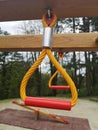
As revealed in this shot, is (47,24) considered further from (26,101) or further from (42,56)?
(26,101)

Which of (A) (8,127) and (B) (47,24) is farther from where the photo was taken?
(A) (8,127)

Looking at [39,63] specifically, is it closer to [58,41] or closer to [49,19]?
[49,19]

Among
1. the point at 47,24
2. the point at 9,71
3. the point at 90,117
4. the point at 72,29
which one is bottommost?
the point at 90,117

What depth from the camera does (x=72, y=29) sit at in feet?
38.7

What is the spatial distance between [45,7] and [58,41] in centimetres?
162

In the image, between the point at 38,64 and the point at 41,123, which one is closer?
the point at 38,64

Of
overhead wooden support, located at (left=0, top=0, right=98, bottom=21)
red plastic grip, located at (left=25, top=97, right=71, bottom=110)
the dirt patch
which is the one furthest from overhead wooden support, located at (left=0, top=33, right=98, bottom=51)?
the dirt patch

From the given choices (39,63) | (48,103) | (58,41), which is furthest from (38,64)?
(58,41)

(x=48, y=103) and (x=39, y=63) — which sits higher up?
(x=39, y=63)

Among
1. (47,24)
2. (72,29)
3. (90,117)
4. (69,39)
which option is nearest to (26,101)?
(47,24)

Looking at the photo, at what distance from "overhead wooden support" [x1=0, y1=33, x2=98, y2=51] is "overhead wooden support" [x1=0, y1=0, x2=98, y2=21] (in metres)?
1.49

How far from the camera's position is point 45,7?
0.78 metres

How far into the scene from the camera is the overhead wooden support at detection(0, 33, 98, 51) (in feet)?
7.72

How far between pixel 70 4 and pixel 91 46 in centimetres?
166
